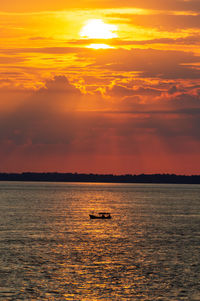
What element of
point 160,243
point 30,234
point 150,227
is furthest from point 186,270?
point 150,227

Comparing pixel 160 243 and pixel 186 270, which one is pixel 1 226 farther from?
pixel 186 270

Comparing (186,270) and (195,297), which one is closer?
(195,297)

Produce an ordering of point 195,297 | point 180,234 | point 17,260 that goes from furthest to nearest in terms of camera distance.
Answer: point 180,234, point 17,260, point 195,297

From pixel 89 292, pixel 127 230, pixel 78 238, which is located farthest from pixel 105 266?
pixel 127 230

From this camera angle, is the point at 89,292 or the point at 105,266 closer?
the point at 89,292

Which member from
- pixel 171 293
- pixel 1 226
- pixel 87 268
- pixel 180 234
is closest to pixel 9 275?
pixel 87 268

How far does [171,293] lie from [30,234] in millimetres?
57955

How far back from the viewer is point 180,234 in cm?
11044

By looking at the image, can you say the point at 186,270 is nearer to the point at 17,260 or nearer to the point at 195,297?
Answer: the point at 195,297

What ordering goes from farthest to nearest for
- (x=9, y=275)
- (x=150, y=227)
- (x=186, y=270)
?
(x=150, y=227), (x=186, y=270), (x=9, y=275)

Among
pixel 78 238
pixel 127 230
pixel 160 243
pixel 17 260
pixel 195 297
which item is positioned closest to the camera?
pixel 195 297

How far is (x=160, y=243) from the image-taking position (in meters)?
94.2

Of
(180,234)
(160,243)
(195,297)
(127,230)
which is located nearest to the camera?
(195,297)

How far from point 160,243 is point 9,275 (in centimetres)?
3931
